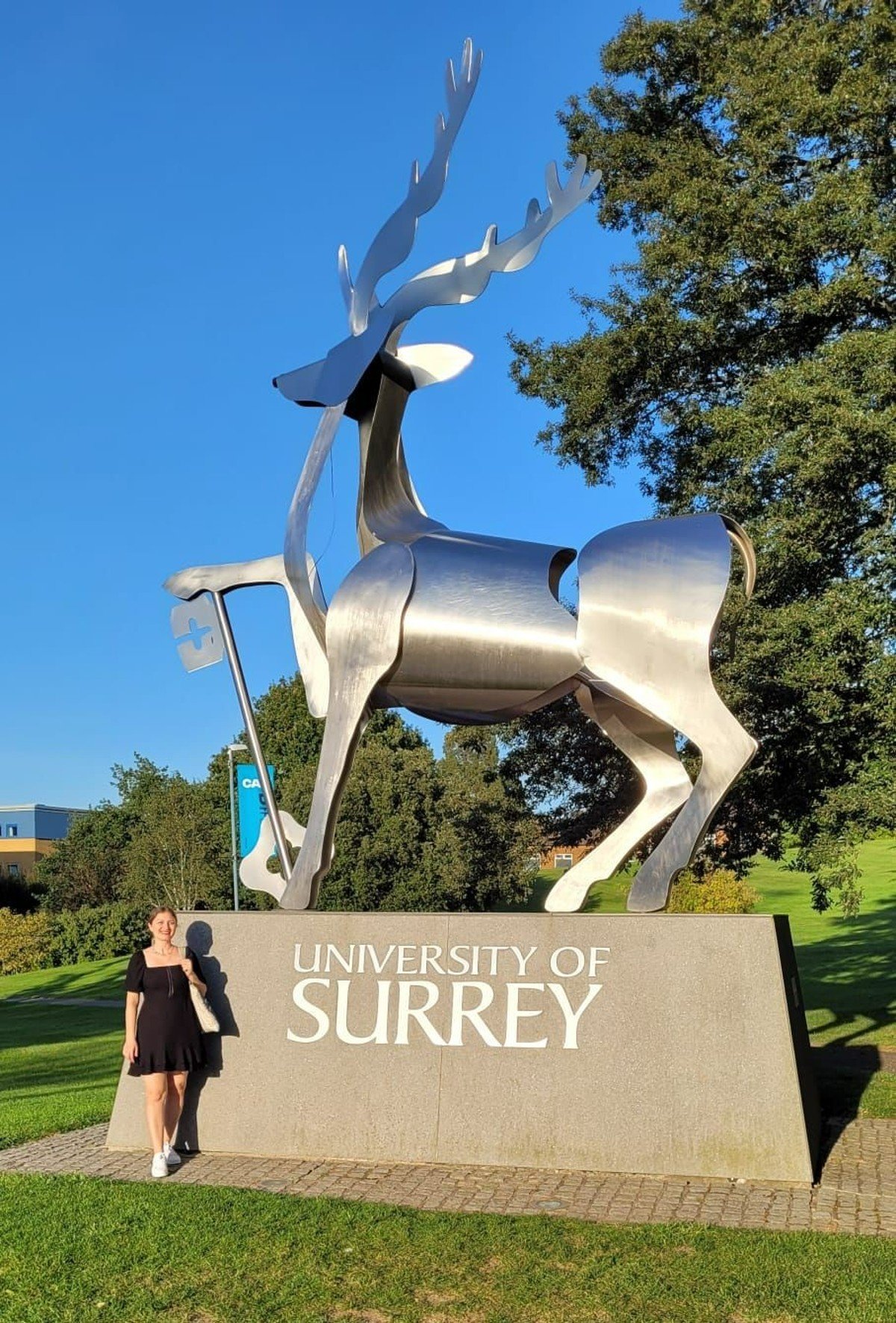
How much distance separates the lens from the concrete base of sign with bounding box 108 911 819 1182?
22.6 ft

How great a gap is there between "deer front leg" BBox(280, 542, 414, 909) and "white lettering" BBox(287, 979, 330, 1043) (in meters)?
0.62

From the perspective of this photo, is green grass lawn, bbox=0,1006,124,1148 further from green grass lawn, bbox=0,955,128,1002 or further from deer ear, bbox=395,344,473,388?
deer ear, bbox=395,344,473,388

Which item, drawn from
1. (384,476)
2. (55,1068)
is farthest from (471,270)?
(55,1068)

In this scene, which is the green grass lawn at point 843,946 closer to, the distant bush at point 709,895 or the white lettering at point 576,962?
the white lettering at point 576,962

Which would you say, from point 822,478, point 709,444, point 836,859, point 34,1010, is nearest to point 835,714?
point 836,859

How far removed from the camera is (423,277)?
8.23 metres

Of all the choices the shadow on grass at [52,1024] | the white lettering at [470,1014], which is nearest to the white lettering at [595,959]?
the white lettering at [470,1014]

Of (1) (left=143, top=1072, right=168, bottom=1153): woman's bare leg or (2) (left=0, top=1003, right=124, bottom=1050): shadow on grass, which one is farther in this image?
(2) (left=0, top=1003, right=124, bottom=1050): shadow on grass

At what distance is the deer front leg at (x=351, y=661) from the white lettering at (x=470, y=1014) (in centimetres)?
123

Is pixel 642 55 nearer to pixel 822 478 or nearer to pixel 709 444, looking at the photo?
pixel 709 444

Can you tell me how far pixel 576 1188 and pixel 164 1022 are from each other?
265 centimetres

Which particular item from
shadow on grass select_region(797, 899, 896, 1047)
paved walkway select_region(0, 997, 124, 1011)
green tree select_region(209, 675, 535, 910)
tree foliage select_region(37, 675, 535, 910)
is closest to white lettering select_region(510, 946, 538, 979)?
shadow on grass select_region(797, 899, 896, 1047)

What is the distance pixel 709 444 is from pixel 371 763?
24390mm

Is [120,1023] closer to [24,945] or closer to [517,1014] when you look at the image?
[517,1014]
